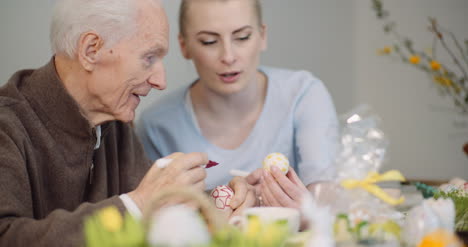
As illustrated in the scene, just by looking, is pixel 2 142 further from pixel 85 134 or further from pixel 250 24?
pixel 250 24

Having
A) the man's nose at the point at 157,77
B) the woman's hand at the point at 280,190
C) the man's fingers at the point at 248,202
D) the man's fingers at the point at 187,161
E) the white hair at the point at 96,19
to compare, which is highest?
the white hair at the point at 96,19

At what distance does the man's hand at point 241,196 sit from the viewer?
1.40 meters

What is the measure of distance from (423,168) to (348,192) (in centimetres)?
321

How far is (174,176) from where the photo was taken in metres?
1.21

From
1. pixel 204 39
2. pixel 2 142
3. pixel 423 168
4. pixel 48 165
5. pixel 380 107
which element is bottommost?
pixel 423 168

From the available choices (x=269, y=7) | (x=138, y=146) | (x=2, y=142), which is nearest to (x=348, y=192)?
(x=2, y=142)

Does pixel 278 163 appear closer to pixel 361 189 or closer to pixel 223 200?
pixel 223 200

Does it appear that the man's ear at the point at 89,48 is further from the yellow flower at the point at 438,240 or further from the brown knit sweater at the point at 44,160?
the yellow flower at the point at 438,240

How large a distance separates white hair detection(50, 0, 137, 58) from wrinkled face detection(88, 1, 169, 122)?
2cm

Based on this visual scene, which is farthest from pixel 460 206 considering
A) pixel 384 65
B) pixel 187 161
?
pixel 384 65

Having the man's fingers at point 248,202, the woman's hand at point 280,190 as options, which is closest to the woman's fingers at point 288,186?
the woman's hand at point 280,190

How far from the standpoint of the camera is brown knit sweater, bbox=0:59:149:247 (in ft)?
3.60

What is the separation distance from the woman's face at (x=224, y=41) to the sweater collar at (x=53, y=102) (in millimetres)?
697

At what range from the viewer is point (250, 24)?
2.01m
